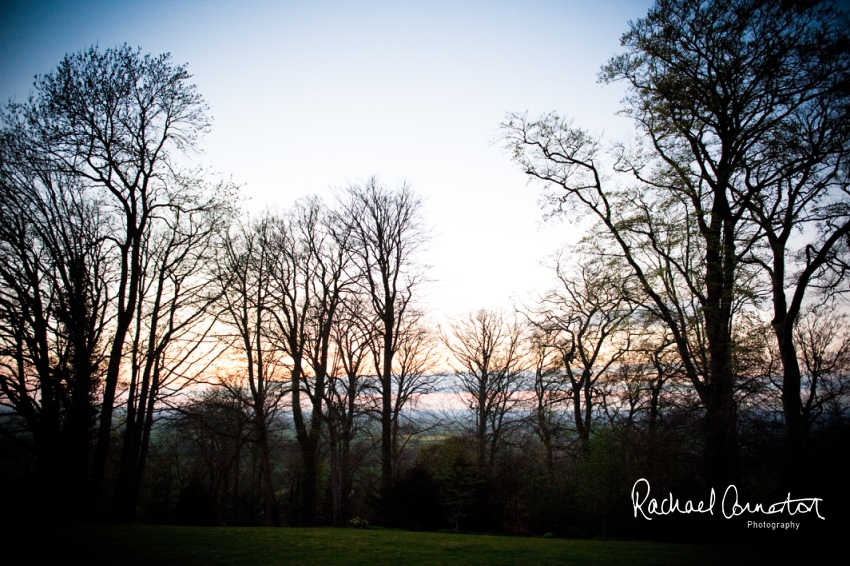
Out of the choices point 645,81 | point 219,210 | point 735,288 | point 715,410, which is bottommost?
point 715,410

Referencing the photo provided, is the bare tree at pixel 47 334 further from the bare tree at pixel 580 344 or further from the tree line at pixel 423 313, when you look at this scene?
the bare tree at pixel 580 344

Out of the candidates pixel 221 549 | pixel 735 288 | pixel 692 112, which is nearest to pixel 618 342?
pixel 735 288

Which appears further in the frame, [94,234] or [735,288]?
[94,234]

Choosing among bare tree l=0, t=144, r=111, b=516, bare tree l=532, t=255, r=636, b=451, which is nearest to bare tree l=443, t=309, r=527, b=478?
bare tree l=532, t=255, r=636, b=451

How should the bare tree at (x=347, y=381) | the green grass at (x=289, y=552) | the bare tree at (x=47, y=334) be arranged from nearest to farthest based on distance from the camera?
the green grass at (x=289, y=552) → the bare tree at (x=47, y=334) → the bare tree at (x=347, y=381)

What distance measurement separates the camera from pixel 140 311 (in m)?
15.4

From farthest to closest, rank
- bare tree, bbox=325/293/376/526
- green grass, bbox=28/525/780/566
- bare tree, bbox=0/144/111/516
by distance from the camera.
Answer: bare tree, bbox=325/293/376/526 < bare tree, bbox=0/144/111/516 < green grass, bbox=28/525/780/566

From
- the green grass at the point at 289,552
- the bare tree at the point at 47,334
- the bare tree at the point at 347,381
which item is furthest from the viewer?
the bare tree at the point at 347,381

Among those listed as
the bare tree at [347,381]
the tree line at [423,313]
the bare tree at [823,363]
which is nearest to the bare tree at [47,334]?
the tree line at [423,313]

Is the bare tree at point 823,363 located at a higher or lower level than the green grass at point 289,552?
higher

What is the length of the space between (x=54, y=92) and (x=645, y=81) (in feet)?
54.8

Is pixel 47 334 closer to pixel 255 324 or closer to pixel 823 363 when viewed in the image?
pixel 255 324

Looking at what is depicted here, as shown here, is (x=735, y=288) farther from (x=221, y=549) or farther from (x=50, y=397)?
(x=50, y=397)

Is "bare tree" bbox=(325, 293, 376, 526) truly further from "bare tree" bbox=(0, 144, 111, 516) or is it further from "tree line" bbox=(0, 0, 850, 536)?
"bare tree" bbox=(0, 144, 111, 516)
